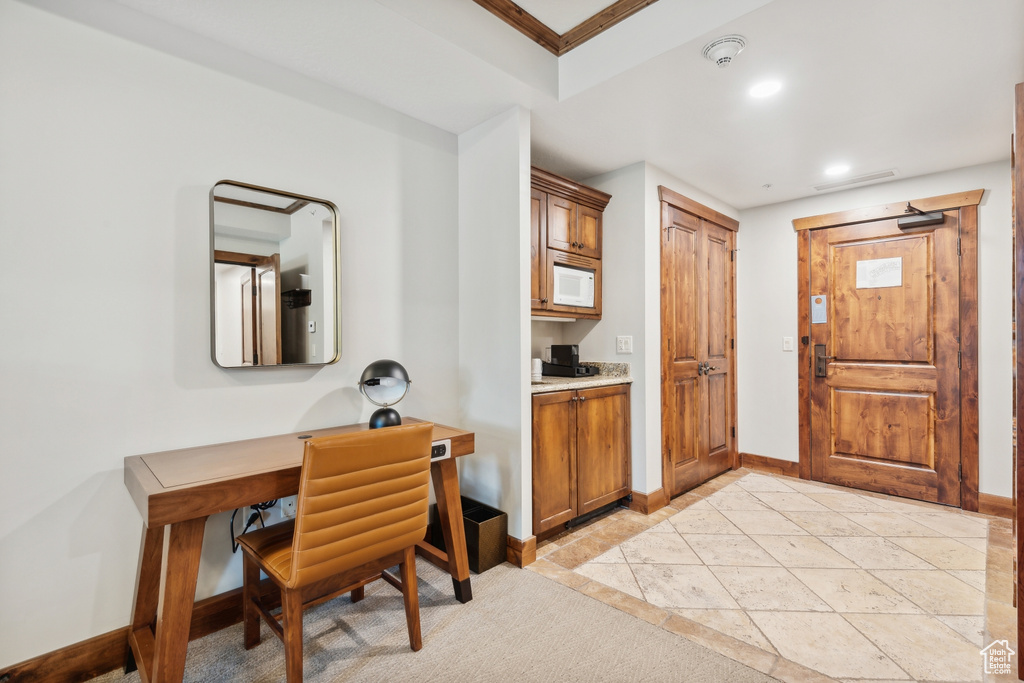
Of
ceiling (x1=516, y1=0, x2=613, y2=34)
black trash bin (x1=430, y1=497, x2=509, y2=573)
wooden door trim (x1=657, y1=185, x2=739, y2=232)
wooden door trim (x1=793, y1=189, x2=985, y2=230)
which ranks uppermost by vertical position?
ceiling (x1=516, y1=0, x2=613, y2=34)

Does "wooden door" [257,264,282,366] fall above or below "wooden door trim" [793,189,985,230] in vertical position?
below

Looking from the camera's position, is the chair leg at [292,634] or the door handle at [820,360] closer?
the chair leg at [292,634]

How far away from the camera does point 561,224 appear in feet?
10.1

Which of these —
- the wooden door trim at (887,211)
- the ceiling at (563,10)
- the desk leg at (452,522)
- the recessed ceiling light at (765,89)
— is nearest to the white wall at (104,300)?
the desk leg at (452,522)

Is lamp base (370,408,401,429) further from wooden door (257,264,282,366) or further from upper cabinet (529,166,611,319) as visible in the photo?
upper cabinet (529,166,611,319)

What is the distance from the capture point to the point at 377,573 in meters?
1.71

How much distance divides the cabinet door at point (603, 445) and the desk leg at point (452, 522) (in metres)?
0.99

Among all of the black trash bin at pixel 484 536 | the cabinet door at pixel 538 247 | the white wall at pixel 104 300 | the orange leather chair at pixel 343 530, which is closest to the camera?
the orange leather chair at pixel 343 530

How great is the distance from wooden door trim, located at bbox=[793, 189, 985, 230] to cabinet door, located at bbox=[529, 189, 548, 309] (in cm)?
244

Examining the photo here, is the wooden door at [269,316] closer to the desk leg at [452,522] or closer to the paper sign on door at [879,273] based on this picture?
the desk leg at [452,522]

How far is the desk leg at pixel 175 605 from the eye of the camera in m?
1.36

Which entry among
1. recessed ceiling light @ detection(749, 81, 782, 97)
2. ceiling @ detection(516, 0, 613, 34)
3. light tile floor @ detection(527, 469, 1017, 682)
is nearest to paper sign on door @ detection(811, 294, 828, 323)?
light tile floor @ detection(527, 469, 1017, 682)

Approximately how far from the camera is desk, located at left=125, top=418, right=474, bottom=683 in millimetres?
1361

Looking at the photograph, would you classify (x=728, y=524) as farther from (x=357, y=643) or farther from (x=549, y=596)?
(x=357, y=643)
